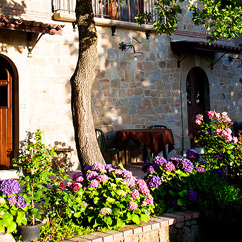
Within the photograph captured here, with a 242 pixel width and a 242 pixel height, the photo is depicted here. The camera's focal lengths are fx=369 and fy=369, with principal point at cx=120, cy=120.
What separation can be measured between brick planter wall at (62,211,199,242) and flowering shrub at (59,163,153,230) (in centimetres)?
9

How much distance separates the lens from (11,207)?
3043 mm

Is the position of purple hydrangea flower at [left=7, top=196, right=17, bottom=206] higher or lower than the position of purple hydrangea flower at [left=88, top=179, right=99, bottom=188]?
lower

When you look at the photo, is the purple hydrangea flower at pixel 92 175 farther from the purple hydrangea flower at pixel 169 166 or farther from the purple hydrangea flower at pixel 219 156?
the purple hydrangea flower at pixel 219 156

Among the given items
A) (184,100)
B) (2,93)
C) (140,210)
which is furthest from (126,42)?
(140,210)

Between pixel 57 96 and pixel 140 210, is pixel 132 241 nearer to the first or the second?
pixel 140 210

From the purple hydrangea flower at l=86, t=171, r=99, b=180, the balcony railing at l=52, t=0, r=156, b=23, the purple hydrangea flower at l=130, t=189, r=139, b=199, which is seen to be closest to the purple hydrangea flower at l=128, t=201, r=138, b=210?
the purple hydrangea flower at l=130, t=189, r=139, b=199

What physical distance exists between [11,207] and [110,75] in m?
6.79

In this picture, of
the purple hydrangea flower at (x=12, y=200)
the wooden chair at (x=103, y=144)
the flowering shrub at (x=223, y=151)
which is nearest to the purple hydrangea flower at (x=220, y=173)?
the flowering shrub at (x=223, y=151)

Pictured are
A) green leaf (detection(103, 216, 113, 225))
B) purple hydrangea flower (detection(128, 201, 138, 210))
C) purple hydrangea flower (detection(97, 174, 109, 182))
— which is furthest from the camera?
purple hydrangea flower (detection(97, 174, 109, 182))

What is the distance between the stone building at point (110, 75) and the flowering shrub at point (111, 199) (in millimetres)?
4760

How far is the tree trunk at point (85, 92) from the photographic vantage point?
4.50 metres

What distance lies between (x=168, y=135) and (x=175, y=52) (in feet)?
11.5

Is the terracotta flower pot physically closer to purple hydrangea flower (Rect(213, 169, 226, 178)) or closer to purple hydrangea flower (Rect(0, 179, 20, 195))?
purple hydrangea flower (Rect(0, 179, 20, 195))

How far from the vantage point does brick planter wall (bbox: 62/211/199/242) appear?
3091 mm
